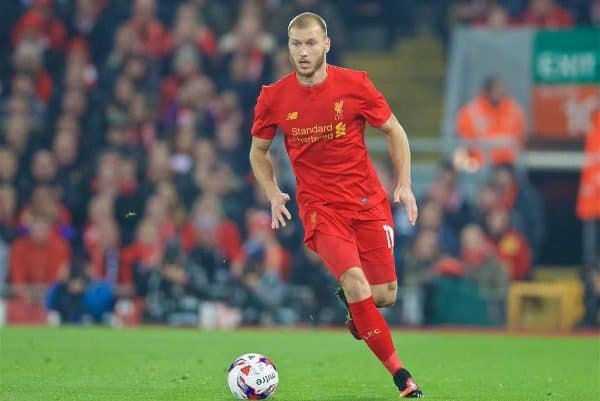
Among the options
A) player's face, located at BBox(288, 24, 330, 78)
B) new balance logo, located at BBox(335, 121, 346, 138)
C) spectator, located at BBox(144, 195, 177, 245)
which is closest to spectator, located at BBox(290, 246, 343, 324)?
spectator, located at BBox(144, 195, 177, 245)

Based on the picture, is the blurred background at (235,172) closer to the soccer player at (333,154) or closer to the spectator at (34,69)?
the spectator at (34,69)

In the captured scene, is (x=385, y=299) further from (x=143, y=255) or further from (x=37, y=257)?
(x=37, y=257)

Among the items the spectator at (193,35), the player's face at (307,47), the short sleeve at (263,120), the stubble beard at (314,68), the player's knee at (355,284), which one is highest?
the spectator at (193,35)

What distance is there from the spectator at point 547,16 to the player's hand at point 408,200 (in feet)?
45.5

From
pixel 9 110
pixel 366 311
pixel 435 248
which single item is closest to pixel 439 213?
pixel 435 248

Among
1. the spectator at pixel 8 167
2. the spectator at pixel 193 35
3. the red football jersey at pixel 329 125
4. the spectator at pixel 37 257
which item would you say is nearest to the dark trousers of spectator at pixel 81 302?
the spectator at pixel 37 257

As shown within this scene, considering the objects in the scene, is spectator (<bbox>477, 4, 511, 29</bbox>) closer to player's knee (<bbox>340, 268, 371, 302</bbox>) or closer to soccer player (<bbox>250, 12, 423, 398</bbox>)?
soccer player (<bbox>250, 12, 423, 398</bbox>)

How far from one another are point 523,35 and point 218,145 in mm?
5332

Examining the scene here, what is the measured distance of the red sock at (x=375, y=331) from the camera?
9180 mm

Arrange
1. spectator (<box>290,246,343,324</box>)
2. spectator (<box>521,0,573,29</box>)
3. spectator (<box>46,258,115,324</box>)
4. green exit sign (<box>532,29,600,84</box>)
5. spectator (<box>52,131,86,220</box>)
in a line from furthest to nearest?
1. spectator (<box>521,0,573,29</box>)
2. green exit sign (<box>532,29,600,84</box>)
3. spectator (<box>52,131,86,220</box>)
4. spectator (<box>290,246,343,324</box>)
5. spectator (<box>46,258,115,324</box>)

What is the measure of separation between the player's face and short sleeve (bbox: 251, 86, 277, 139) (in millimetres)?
333

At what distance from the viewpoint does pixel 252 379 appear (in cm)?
911

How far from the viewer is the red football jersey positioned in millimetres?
9500

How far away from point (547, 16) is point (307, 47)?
1427 centimetres
